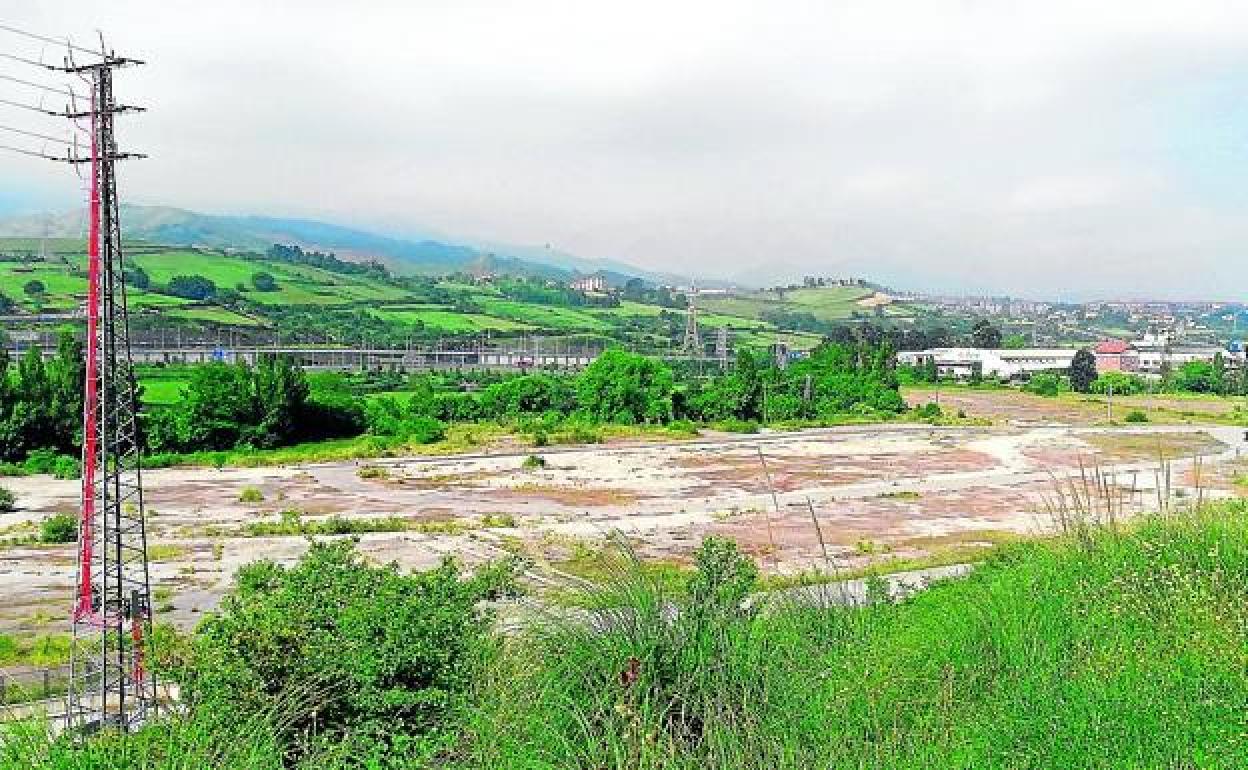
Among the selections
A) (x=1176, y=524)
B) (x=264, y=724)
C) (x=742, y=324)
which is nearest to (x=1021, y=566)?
(x=1176, y=524)

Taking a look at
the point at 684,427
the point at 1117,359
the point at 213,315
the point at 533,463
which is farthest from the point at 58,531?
the point at 1117,359

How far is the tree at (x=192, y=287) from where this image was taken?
120375 millimetres

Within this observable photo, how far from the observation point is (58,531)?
37375 mm

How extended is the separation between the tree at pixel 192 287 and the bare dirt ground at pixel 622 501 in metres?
71.7

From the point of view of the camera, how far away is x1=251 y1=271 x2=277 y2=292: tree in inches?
5379

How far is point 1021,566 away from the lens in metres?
9.18

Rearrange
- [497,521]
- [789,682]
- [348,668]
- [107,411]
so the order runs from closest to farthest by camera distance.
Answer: [789,682]
[348,668]
[107,411]
[497,521]

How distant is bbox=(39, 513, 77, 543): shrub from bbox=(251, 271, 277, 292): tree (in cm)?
10243

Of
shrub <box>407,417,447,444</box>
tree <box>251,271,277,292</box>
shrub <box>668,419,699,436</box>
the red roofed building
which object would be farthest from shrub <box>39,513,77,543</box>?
the red roofed building

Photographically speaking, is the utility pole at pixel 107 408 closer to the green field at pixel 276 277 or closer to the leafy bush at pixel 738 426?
the leafy bush at pixel 738 426

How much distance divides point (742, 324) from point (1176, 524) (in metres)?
171

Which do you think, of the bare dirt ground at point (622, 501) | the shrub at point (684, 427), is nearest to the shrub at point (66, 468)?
the bare dirt ground at point (622, 501)

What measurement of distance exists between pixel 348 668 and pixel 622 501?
3712cm

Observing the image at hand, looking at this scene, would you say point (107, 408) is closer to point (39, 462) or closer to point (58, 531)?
point (58, 531)
